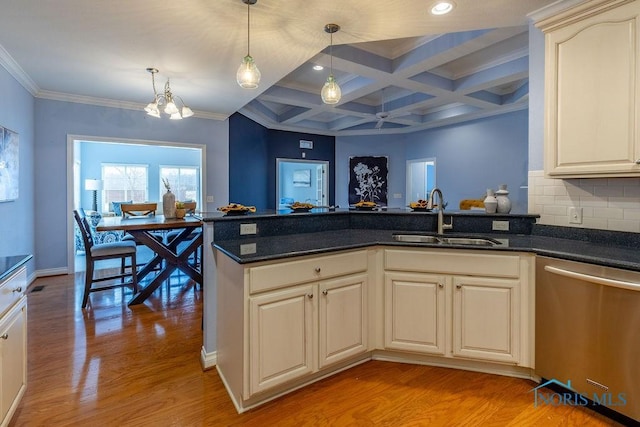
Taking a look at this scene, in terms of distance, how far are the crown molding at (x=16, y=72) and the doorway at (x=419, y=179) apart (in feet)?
21.6

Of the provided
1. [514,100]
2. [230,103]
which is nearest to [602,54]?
[514,100]

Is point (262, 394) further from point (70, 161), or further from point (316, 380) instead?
point (70, 161)

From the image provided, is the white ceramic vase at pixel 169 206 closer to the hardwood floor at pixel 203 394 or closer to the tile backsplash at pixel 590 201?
the hardwood floor at pixel 203 394

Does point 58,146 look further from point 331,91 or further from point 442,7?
point 442,7

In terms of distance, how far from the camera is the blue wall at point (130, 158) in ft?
26.8

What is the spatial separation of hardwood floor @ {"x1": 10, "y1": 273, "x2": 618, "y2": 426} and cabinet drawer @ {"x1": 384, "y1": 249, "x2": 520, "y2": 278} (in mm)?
682

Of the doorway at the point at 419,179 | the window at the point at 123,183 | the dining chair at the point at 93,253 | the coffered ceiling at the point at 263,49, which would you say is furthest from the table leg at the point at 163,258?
the window at the point at 123,183

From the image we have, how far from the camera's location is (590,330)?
65.5 inches

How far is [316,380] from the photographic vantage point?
6.56ft

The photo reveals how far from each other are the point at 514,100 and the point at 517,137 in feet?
2.11

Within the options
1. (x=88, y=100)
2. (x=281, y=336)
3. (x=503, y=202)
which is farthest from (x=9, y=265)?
(x=88, y=100)

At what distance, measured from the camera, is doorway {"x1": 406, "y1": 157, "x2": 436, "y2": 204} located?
7.43 meters

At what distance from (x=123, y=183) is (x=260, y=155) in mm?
4523

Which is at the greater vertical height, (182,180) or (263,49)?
(263,49)
